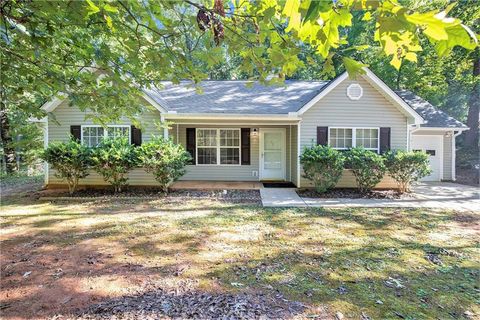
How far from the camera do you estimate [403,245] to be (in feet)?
15.5

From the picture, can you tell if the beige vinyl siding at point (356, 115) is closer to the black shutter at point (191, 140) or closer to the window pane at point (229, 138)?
the window pane at point (229, 138)

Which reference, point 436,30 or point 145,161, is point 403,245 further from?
point 145,161

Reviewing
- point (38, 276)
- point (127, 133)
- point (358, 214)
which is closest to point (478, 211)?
point (358, 214)

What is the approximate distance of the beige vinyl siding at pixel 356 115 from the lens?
10258 mm

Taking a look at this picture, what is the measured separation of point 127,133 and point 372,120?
8999 mm

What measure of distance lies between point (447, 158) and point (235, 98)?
10089mm

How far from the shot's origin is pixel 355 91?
10.2m

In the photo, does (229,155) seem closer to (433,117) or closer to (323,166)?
(323,166)

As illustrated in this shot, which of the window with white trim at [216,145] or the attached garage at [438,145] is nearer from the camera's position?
the window with white trim at [216,145]

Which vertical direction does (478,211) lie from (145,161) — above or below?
below

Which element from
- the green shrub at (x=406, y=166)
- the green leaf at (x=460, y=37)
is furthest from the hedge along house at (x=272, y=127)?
the green leaf at (x=460, y=37)

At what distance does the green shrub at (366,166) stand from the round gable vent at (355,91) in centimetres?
218

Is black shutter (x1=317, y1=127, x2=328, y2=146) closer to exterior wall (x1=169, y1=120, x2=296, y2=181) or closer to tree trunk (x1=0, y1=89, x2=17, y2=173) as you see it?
exterior wall (x1=169, y1=120, x2=296, y2=181)

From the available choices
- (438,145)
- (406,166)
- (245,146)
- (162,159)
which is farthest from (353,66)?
(438,145)
